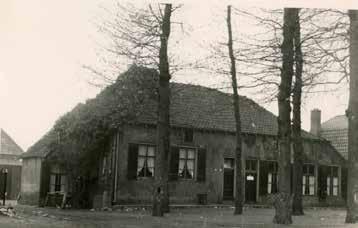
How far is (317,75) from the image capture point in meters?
12.7

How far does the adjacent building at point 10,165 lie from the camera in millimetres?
13744

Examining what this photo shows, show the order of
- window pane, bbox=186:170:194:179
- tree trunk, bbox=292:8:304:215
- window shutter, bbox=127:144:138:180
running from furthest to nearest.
Answer: window pane, bbox=186:170:194:179 < window shutter, bbox=127:144:138:180 < tree trunk, bbox=292:8:304:215

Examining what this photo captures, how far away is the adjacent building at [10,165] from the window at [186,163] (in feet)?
19.1

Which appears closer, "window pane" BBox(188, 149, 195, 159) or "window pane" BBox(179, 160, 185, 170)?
"window pane" BBox(179, 160, 185, 170)

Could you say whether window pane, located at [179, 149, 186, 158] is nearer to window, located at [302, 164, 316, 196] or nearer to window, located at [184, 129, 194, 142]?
window, located at [184, 129, 194, 142]

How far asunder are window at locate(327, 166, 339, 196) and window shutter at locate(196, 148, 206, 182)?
4.76 metres

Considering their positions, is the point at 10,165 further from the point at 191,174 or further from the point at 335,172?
the point at 335,172

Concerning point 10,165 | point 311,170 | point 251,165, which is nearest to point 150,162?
point 251,165

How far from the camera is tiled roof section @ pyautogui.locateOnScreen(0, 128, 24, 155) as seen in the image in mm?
12369

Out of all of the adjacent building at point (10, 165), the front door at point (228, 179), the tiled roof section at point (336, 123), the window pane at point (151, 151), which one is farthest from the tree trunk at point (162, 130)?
the front door at point (228, 179)

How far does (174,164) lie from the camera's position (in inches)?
830

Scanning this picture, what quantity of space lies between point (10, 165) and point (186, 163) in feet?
23.0

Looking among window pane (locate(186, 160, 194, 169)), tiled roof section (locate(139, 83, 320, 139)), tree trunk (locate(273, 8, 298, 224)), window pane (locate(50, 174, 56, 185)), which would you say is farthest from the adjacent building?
window pane (locate(186, 160, 194, 169))

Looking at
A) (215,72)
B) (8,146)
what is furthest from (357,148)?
(8,146)
